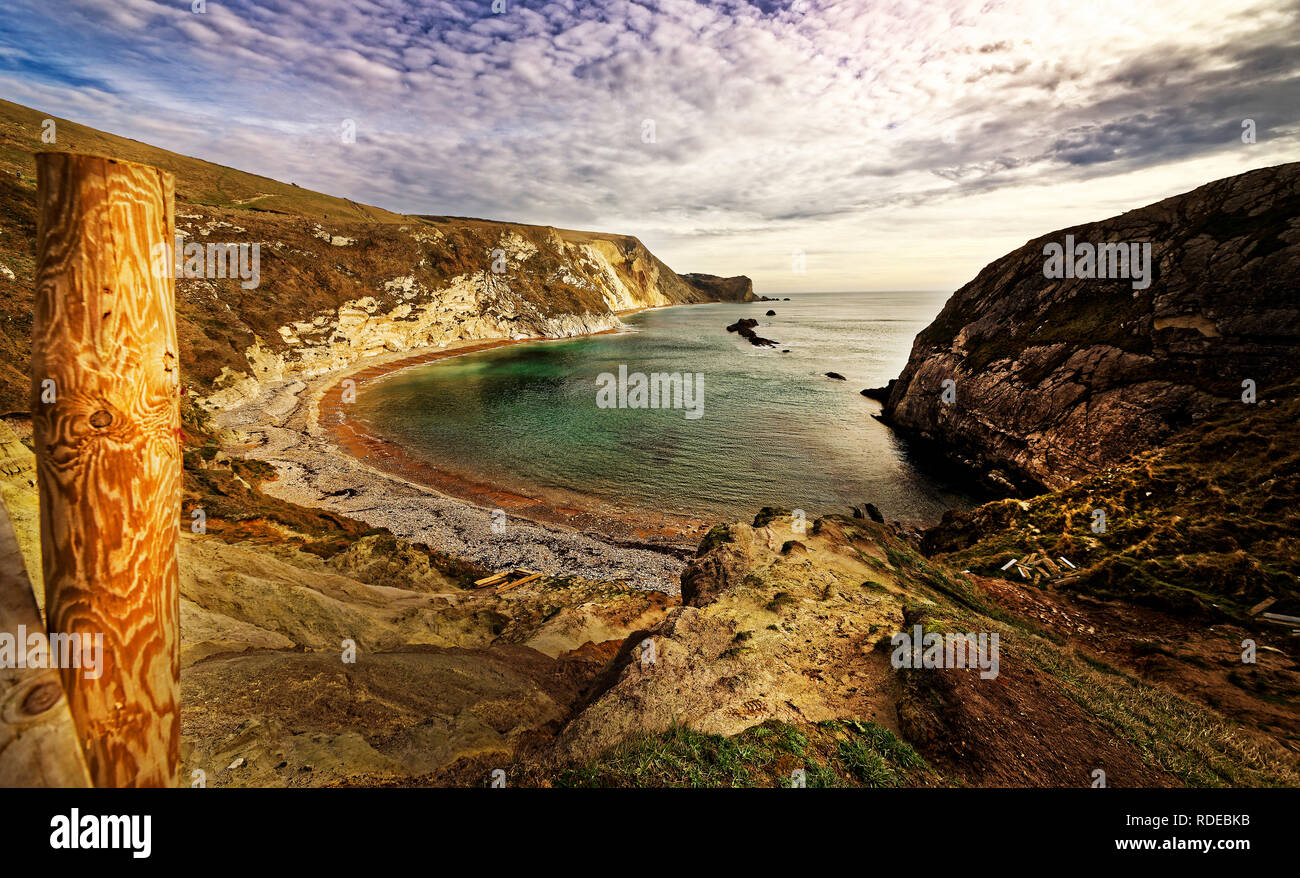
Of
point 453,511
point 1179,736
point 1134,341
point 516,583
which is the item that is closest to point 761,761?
point 1179,736

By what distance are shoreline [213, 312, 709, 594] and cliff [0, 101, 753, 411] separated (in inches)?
384

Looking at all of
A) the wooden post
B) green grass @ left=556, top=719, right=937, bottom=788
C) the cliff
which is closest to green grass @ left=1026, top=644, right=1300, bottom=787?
green grass @ left=556, top=719, right=937, bottom=788

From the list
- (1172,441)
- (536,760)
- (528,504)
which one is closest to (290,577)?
(536,760)

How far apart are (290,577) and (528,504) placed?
1489cm

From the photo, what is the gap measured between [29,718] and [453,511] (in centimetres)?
2233

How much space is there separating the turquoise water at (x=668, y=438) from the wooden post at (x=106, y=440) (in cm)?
2306

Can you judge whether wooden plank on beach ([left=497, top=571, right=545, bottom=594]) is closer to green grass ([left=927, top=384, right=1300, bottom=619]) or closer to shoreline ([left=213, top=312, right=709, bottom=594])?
shoreline ([left=213, top=312, right=709, bottom=594])

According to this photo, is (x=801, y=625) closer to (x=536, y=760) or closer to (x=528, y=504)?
(x=536, y=760)

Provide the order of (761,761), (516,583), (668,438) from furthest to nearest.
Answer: (668,438) → (516,583) → (761,761)

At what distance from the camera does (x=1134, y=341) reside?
27531 mm

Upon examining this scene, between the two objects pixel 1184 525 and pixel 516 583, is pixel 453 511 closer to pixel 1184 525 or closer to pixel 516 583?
pixel 516 583

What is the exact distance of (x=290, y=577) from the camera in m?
10.7

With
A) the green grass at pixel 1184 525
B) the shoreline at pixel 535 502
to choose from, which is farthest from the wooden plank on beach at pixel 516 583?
the green grass at pixel 1184 525

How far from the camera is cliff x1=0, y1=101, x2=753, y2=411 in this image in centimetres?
3747
